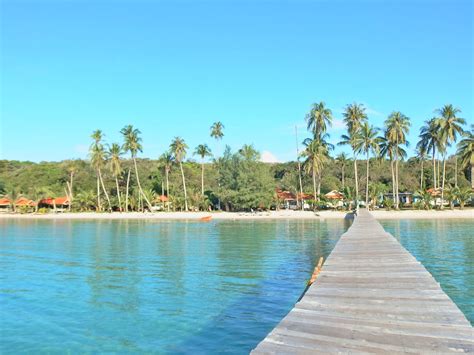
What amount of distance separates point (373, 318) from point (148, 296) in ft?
28.1

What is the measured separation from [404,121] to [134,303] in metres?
56.5

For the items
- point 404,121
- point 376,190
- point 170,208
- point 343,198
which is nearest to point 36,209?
point 170,208

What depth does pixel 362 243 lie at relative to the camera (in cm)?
1497

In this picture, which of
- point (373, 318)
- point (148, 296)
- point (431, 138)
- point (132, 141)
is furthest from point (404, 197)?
point (373, 318)

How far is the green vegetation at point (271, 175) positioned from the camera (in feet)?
195

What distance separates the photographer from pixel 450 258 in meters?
19.4

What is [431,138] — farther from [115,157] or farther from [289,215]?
[115,157]

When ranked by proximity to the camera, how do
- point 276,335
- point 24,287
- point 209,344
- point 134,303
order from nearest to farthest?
point 276,335 → point 209,344 → point 134,303 → point 24,287

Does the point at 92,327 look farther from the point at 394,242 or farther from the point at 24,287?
the point at 394,242

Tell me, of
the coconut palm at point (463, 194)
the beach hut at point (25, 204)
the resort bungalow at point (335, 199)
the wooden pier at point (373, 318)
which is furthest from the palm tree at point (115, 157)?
the wooden pier at point (373, 318)

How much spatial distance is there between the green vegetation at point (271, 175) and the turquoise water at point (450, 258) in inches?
1030

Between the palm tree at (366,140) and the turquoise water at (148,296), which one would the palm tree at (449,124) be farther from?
the turquoise water at (148,296)

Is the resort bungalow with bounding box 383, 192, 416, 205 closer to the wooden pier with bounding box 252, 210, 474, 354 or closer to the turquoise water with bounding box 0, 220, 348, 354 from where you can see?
the turquoise water with bounding box 0, 220, 348, 354

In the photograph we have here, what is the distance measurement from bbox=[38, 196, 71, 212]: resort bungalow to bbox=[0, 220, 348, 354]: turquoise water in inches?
2139
